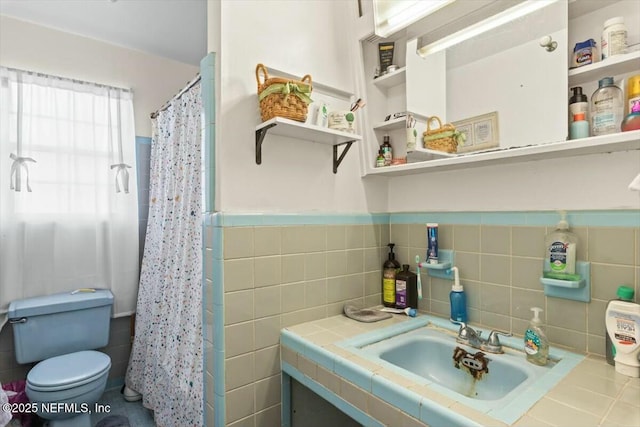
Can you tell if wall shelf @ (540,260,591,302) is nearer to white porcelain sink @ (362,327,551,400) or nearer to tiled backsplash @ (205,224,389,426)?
white porcelain sink @ (362,327,551,400)

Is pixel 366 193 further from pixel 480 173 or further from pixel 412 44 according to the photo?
pixel 412 44

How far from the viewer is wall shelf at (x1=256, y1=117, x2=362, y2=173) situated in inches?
47.1

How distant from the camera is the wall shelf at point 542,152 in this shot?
2.98ft

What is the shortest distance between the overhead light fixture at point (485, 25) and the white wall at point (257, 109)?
37 centimetres

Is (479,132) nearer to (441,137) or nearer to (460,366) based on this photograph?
(441,137)

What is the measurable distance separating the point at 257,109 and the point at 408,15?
2.40 feet

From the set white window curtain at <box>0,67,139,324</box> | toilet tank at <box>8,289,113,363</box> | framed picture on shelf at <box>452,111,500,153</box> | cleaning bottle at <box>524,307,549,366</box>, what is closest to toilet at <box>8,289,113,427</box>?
toilet tank at <box>8,289,113,363</box>

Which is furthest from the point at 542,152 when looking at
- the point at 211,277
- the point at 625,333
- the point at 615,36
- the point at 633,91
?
the point at 211,277

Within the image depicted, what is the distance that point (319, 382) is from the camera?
1088 millimetres

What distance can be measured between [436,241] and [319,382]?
2.46 ft

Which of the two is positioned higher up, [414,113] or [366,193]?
[414,113]

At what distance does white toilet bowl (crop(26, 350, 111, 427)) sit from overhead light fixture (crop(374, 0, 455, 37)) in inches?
86.0

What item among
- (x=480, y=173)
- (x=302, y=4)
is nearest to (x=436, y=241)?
(x=480, y=173)

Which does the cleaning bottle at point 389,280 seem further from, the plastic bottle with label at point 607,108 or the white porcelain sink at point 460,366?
the plastic bottle with label at point 607,108
